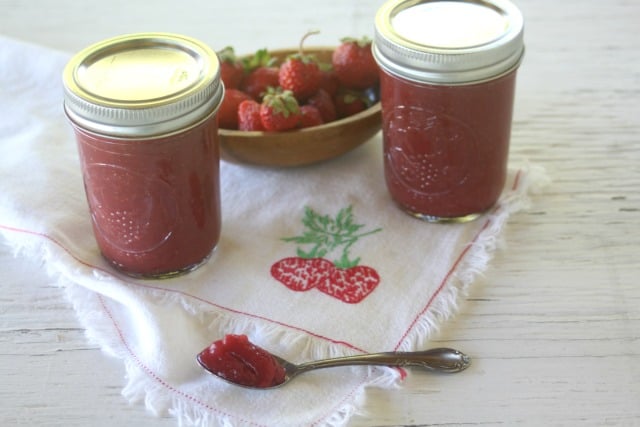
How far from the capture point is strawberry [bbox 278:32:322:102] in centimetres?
144

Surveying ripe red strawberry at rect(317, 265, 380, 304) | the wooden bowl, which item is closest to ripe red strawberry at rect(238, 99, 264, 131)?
the wooden bowl

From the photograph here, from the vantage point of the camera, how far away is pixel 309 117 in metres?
1.43

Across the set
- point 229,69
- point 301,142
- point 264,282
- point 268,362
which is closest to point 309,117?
point 301,142

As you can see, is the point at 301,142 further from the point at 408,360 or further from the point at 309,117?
the point at 408,360

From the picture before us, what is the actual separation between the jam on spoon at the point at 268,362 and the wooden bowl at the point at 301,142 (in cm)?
36

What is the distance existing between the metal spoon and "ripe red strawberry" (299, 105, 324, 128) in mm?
413

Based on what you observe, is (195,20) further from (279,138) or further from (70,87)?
(70,87)

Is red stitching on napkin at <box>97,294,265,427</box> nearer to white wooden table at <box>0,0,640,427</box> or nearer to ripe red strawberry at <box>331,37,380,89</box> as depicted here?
white wooden table at <box>0,0,640,427</box>

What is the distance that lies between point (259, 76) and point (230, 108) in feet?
0.28

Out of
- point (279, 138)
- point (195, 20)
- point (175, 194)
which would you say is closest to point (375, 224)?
point (279, 138)

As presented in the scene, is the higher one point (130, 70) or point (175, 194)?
point (130, 70)

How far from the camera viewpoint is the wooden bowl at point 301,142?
1.41 m

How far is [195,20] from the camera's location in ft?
6.39

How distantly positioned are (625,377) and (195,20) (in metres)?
1.19
